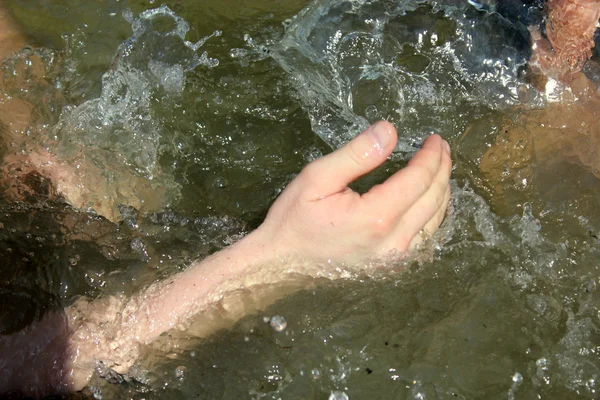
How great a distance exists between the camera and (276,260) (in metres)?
1.93

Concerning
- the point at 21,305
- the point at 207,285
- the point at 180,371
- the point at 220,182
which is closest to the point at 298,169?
the point at 220,182

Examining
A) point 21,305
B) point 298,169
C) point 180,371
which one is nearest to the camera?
point 180,371

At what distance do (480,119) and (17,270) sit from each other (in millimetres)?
1897

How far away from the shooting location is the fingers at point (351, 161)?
1.75m

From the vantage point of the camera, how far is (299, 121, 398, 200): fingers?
175 cm

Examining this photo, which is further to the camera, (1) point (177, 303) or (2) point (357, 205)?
(1) point (177, 303)

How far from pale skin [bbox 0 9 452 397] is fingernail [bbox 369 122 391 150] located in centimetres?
1

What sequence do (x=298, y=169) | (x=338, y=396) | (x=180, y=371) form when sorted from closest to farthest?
(x=338, y=396) → (x=180, y=371) → (x=298, y=169)

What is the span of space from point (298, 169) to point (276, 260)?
1.98 feet

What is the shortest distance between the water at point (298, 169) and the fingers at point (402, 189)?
26 cm

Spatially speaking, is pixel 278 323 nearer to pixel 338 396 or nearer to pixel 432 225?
pixel 338 396

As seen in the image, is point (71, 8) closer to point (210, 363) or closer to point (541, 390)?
point (210, 363)

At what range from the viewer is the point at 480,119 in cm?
246

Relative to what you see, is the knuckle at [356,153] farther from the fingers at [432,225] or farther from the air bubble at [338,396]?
the air bubble at [338,396]
